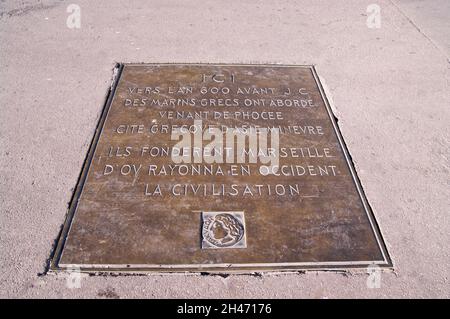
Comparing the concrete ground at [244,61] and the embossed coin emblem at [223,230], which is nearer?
the concrete ground at [244,61]

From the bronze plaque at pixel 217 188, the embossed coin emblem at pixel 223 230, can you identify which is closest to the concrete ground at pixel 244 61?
the bronze plaque at pixel 217 188

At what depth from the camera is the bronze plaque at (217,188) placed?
2750 millimetres

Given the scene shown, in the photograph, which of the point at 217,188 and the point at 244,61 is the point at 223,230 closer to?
the point at 217,188

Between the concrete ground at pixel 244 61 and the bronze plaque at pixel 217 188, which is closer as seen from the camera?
the concrete ground at pixel 244 61

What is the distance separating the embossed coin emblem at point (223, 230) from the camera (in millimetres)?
2799

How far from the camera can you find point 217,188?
316cm

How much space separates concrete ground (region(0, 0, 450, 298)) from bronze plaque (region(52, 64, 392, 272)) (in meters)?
0.13

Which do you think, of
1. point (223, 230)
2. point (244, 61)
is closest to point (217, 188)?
→ point (223, 230)

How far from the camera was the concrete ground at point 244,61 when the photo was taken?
263 centimetres

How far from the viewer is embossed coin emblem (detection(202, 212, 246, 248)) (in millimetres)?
2799

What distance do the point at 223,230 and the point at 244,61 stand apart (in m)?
2.53

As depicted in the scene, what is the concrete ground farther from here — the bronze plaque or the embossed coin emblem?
the embossed coin emblem

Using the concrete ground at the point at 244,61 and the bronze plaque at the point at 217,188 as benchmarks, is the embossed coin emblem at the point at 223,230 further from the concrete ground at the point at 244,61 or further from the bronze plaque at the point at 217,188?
the concrete ground at the point at 244,61

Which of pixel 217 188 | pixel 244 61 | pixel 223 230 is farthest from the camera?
pixel 244 61
